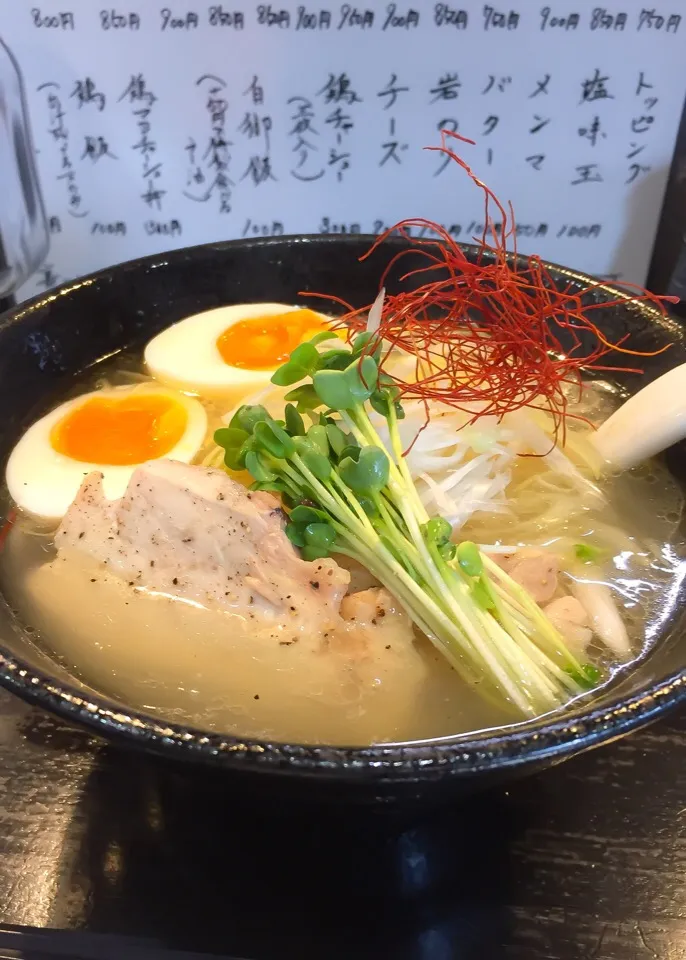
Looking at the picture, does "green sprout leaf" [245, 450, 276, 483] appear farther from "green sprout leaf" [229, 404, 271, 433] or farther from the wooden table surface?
the wooden table surface

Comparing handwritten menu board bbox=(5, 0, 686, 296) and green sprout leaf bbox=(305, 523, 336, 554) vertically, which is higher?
handwritten menu board bbox=(5, 0, 686, 296)

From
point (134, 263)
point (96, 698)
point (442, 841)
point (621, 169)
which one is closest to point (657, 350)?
point (621, 169)

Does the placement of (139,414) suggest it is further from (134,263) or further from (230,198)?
(230,198)

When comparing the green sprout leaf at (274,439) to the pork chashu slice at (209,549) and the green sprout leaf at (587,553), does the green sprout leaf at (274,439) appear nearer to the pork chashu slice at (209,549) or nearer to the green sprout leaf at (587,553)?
the pork chashu slice at (209,549)

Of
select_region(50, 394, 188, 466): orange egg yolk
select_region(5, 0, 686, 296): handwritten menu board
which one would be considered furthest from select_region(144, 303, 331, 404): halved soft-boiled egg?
select_region(5, 0, 686, 296): handwritten menu board

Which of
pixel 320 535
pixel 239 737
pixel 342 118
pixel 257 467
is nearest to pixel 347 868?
pixel 239 737
